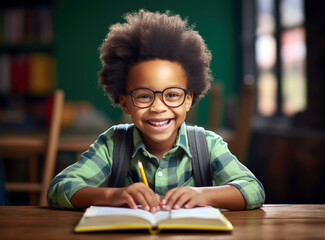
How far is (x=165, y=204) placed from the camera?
812mm

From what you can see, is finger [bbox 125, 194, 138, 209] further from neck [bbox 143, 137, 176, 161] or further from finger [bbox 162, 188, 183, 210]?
neck [bbox 143, 137, 176, 161]

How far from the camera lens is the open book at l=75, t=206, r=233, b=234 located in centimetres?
68

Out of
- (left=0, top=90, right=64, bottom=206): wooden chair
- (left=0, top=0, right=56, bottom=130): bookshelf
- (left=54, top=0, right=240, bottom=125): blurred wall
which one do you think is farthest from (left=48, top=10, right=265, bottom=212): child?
(left=54, top=0, right=240, bottom=125): blurred wall

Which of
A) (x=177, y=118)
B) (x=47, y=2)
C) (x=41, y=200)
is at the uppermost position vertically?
(x=47, y=2)

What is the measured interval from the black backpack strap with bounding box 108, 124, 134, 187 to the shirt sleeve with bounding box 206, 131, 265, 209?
196mm

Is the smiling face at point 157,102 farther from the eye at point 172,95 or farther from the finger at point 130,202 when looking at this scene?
the finger at point 130,202

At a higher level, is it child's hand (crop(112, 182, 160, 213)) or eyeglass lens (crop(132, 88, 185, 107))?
eyeglass lens (crop(132, 88, 185, 107))

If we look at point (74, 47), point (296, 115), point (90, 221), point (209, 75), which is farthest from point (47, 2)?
point (90, 221)

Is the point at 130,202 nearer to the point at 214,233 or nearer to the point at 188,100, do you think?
the point at 214,233

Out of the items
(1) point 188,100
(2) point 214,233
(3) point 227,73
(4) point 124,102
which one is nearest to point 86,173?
(4) point 124,102

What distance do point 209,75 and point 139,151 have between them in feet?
0.84

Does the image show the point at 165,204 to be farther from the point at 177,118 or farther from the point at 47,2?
the point at 47,2

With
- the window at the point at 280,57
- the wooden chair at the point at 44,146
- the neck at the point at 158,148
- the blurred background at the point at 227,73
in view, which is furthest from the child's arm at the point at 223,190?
the window at the point at 280,57

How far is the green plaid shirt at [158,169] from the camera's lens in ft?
3.06
